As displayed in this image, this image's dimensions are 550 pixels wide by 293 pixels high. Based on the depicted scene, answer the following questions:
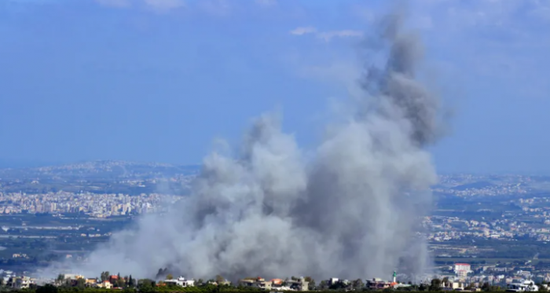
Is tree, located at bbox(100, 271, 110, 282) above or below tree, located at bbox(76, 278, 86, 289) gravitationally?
above

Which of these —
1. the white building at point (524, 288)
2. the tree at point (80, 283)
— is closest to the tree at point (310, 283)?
the white building at point (524, 288)

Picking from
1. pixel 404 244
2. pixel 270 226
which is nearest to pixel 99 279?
pixel 270 226

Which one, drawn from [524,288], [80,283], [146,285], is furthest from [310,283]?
[80,283]

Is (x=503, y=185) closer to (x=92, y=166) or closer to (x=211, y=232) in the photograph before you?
(x=92, y=166)

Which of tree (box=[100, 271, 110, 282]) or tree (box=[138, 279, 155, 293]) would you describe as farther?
tree (box=[100, 271, 110, 282])

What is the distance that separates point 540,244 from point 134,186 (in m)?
45.5

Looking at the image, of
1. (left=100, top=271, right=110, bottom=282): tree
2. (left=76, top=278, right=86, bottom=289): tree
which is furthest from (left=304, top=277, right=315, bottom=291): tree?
(left=76, top=278, right=86, bottom=289): tree

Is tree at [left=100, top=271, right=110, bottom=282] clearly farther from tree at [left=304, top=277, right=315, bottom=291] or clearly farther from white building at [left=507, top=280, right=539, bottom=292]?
white building at [left=507, top=280, right=539, bottom=292]

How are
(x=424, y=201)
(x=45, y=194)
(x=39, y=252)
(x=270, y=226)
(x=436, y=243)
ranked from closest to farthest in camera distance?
1. (x=270, y=226)
2. (x=424, y=201)
3. (x=39, y=252)
4. (x=436, y=243)
5. (x=45, y=194)

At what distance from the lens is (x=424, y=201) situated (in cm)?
6053

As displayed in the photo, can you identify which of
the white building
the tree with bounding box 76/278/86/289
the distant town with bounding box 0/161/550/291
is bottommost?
the white building

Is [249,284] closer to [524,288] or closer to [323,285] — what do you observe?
[323,285]

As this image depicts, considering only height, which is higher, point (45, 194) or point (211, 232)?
point (45, 194)

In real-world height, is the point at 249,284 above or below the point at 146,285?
above
